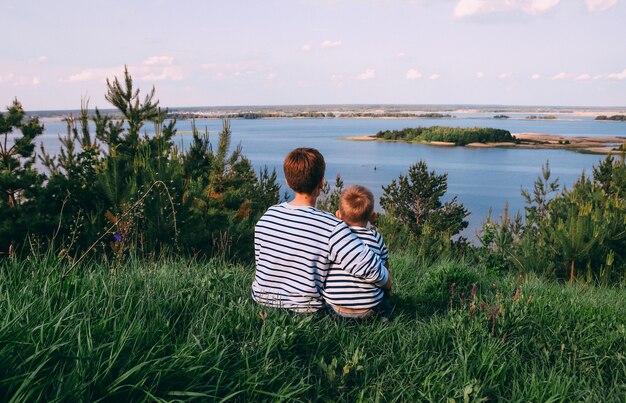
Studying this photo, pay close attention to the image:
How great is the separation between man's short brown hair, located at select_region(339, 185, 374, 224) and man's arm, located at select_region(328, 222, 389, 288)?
0.91 ft

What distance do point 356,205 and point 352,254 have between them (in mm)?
400

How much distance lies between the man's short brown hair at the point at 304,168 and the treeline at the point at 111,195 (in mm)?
1282

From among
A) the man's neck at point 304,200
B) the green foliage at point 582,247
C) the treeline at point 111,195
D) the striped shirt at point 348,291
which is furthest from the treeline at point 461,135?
the man's neck at point 304,200

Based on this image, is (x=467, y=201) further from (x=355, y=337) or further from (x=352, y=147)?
(x=352, y=147)

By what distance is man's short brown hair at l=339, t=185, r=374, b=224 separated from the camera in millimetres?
3402

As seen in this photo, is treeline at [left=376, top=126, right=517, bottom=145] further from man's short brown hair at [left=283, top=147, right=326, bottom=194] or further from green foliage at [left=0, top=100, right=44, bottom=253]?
man's short brown hair at [left=283, top=147, right=326, bottom=194]

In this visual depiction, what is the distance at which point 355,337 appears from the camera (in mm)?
3049

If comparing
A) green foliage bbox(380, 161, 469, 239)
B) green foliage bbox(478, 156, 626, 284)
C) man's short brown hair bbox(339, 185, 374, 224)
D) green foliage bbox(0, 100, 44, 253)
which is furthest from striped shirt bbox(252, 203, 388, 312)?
green foliage bbox(380, 161, 469, 239)

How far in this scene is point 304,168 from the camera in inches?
122

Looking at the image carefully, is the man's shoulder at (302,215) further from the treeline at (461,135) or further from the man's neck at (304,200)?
the treeline at (461,135)

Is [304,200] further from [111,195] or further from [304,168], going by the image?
[111,195]

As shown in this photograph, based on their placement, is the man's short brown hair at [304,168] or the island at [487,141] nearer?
the man's short brown hair at [304,168]

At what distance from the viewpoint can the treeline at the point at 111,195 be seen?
5.29 meters

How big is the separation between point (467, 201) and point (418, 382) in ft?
131
